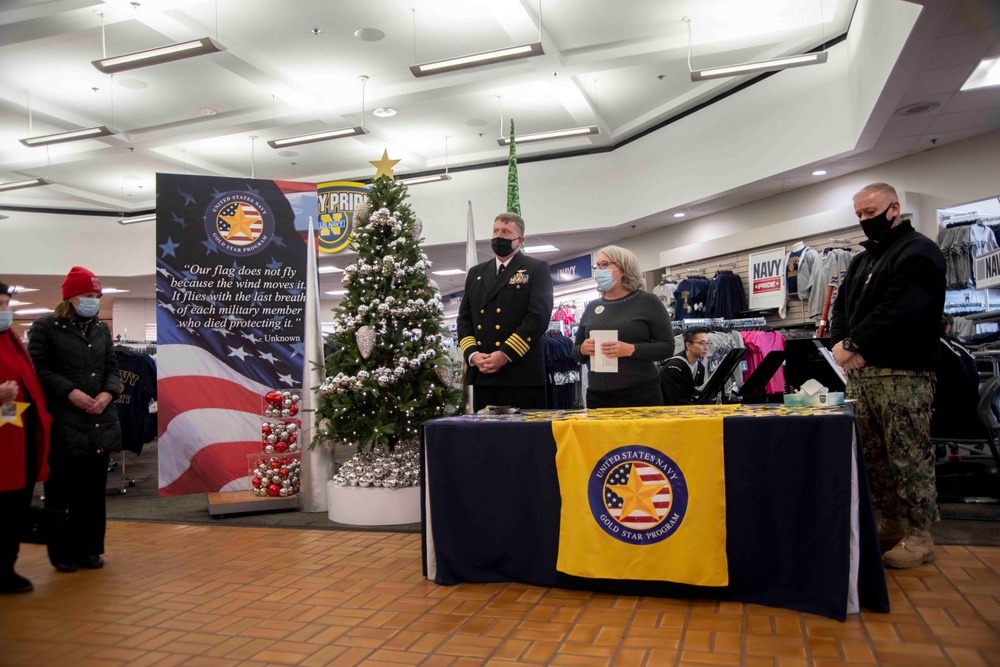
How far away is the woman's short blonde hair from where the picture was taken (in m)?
3.50

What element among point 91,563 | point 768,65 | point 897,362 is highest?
point 768,65

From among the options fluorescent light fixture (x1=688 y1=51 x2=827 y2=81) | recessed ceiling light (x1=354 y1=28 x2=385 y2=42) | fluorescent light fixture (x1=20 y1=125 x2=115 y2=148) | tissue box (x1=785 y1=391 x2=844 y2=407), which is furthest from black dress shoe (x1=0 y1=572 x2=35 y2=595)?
fluorescent light fixture (x1=20 y1=125 x2=115 y2=148)

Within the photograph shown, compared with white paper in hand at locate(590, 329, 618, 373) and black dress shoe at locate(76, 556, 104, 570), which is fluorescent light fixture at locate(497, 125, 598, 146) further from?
black dress shoe at locate(76, 556, 104, 570)

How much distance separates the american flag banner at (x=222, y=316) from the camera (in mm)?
5191

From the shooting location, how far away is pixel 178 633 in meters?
2.58

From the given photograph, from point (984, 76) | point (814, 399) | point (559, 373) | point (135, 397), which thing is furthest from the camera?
point (559, 373)

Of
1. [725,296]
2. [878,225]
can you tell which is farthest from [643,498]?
[725,296]

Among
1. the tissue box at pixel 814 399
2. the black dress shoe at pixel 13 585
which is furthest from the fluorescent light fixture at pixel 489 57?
the black dress shoe at pixel 13 585

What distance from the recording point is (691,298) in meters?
10.3

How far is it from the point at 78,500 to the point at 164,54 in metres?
5.25

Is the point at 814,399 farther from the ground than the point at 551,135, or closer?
closer

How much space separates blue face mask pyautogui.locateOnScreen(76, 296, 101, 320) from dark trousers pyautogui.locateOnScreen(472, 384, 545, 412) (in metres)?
2.06

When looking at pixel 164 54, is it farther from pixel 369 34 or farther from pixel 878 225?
pixel 878 225

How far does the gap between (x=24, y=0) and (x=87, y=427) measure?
6209 millimetres
